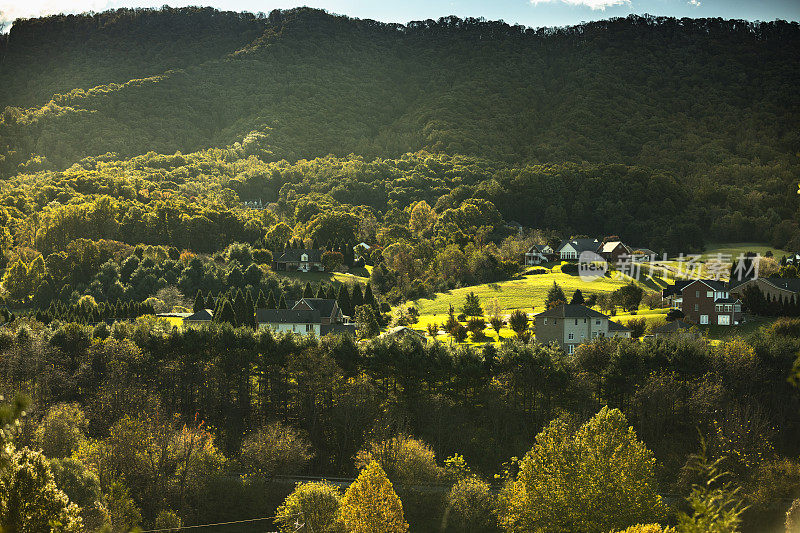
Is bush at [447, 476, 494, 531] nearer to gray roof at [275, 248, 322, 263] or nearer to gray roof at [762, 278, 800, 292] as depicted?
gray roof at [762, 278, 800, 292]

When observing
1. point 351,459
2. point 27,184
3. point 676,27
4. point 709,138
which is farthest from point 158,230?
point 676,27

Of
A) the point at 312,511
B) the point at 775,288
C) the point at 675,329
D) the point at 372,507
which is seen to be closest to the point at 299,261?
the point at 675,329

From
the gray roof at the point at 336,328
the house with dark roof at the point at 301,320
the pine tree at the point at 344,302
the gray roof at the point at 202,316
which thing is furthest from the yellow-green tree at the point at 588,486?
the pine tree at the point at 344,302

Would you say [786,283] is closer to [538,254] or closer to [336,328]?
[336,328]

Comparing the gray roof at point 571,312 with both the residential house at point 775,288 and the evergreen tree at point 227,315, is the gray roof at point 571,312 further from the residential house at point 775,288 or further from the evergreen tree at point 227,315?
the evergreen tree at point 227,315

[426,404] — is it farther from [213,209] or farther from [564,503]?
[213,209]

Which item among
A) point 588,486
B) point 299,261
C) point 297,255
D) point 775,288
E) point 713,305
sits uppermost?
point 588,486
